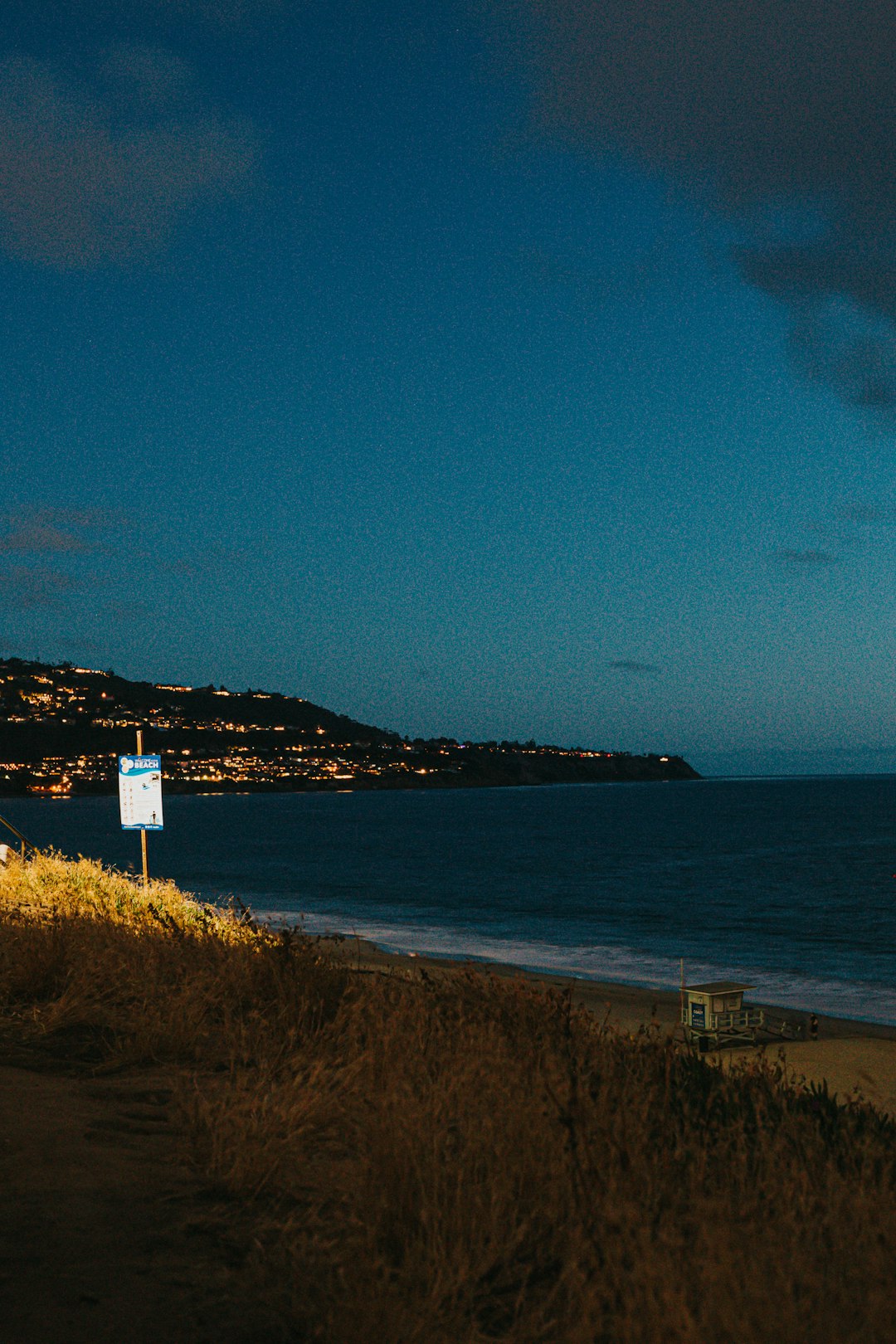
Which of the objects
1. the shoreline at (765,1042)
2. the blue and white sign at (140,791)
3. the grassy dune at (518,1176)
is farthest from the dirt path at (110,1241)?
the blue and white sign at (140,791)

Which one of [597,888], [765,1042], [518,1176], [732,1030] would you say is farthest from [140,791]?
[597,888]

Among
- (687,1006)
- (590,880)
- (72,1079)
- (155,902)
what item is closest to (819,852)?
(590,880)

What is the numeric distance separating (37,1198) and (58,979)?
500 cm

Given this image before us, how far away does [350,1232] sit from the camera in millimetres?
4074

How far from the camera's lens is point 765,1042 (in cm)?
1778

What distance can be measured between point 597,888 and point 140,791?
40294 mm

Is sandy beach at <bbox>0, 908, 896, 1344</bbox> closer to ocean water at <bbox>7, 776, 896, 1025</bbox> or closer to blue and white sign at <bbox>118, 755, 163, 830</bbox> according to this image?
blue and white sign at <bbox>118, 755, 163, 830</bbox>

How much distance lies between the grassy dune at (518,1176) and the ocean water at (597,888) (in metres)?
14.6

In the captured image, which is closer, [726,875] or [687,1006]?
[687,1006]

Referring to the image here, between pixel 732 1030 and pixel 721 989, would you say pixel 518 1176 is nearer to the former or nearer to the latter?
pixel 732 1030

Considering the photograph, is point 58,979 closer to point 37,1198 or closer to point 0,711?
point 37,1198

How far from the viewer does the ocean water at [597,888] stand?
32156mm

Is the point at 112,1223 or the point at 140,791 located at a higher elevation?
the point at 140,791

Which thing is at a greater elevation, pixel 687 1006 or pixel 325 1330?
pixel 325 1330
